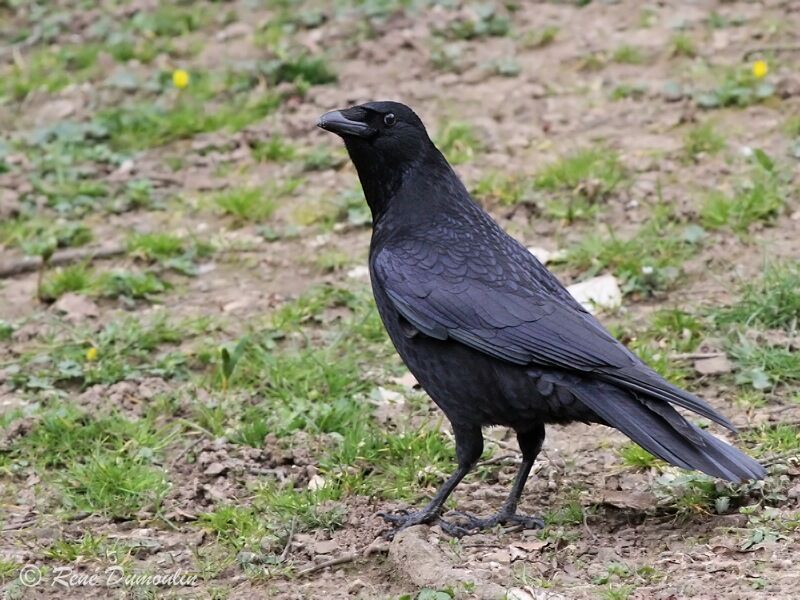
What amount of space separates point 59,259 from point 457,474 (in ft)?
11.7

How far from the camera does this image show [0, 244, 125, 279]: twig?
7695 millimetres

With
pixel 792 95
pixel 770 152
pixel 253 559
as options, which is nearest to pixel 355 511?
pixel 253 559

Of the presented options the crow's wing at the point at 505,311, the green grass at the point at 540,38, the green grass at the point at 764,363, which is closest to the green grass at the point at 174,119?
the green grass at the point at 540,38

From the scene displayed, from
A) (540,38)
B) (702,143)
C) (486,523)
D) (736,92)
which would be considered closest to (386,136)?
(486,523)

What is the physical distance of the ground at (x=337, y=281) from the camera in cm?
496

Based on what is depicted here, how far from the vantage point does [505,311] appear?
5.10 metres

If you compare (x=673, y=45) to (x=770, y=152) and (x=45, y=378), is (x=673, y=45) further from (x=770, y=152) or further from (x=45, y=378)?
(x=45, y=378)

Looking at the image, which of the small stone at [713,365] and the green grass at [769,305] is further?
the green grass at [769,305]

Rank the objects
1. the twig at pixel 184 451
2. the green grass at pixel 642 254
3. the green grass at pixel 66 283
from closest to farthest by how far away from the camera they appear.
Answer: the twig at pixel 184 451, the green grass at pixel 642 254, the green grass at pixel 66 283

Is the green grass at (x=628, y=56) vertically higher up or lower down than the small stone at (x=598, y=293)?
higher up

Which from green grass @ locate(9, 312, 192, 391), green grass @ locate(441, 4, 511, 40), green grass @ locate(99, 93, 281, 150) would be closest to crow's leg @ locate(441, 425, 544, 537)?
green grass @ locate(9, 312, 192, 391)

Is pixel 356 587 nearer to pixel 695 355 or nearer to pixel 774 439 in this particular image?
pixel 774 439

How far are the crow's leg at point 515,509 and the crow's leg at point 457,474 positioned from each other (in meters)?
0.08

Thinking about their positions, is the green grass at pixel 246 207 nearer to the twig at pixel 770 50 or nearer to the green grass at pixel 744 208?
the green grass at pixel 744 208
